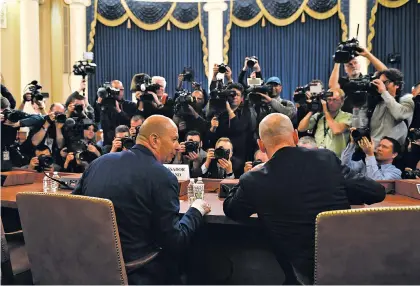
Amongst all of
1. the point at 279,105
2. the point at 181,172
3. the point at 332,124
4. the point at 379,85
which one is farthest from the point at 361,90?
the point at 181,172

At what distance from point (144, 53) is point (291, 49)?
221 centimetres

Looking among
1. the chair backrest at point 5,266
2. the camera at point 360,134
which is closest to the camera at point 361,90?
the camera at point 360,134

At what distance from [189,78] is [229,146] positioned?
1582mm

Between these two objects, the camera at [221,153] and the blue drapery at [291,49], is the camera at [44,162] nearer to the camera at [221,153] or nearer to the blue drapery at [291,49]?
the camera at [221,153]

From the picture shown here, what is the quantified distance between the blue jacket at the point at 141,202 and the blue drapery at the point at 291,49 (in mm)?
5201

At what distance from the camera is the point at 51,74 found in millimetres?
6664

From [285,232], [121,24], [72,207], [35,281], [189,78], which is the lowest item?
[35,281]

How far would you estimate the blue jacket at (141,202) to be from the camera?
1.64 m

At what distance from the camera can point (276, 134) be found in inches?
67.0

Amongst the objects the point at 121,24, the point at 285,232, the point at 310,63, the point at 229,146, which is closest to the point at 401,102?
the point at 229,146

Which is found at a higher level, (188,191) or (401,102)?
(401,102)

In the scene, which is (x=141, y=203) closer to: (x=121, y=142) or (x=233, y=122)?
(x=121, y=142)

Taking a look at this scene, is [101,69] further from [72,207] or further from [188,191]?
[72,207]

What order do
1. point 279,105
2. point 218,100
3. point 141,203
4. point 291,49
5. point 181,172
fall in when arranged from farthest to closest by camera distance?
point 291,49 → point 279,105 → point 218,100 → point 181,172 → point 141,203
